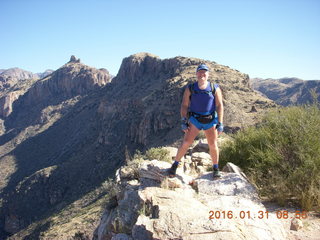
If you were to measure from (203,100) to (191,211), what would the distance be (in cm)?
234

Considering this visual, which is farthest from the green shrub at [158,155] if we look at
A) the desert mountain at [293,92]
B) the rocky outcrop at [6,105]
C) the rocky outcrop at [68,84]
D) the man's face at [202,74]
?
the rocky outcrop at [6,105]

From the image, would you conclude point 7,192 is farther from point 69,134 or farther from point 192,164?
point 192,164

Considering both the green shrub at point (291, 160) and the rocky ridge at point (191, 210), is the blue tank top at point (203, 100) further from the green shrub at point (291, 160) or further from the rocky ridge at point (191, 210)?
the green shrub at point (291, 160)

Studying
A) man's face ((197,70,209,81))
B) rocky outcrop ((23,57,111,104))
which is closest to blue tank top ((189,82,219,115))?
man's face ((197,70,209,81))

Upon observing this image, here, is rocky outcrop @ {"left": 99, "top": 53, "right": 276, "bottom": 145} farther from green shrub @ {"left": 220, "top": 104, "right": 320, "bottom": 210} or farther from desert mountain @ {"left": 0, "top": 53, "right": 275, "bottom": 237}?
green shrub @ {"left": 220, "top": 104, "right": 320, "bottom": 210}

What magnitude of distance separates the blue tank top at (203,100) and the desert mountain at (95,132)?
14889mm

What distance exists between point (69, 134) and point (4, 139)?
141 ft

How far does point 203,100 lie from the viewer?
502cm

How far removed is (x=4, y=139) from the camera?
103688 millimetres

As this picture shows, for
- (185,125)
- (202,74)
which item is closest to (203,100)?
(202,74)

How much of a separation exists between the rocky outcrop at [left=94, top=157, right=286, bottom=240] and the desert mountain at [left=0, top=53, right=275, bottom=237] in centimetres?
1437

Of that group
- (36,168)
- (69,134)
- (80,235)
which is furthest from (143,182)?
(69,134)

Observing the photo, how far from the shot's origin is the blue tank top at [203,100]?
499 centimetres
